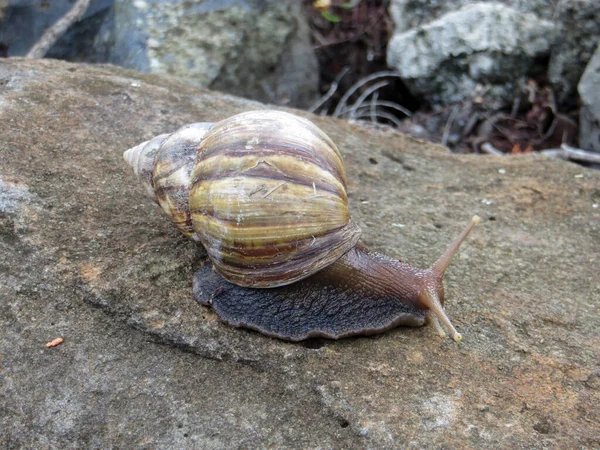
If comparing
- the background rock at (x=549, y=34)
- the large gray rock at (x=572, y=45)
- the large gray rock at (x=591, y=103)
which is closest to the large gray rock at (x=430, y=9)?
the background rock at (x=549, y=34)

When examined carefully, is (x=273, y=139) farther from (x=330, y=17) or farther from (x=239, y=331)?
(x=330, y=17)

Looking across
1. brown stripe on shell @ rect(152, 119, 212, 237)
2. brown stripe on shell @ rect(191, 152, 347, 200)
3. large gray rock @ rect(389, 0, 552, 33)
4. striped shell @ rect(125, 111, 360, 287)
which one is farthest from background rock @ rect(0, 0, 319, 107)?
brown stripe on shell @ rect(191, 152, 347, 200)

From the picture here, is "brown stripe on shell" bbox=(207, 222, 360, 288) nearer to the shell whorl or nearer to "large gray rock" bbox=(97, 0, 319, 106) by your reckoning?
the shell whorl

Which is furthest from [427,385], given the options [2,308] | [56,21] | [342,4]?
[342,4]

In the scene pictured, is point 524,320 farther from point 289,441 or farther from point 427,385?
point 289,441

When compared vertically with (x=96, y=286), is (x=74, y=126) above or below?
above
